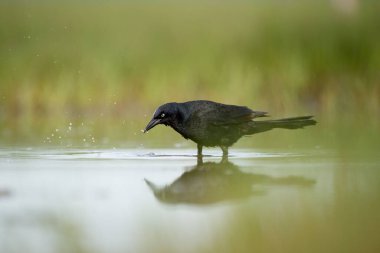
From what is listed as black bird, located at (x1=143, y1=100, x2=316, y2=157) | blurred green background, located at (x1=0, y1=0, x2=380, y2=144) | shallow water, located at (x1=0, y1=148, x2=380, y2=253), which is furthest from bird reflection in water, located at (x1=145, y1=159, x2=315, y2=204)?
blurred green background, located at (x1=0, y1=0, x2=380, y2=144)

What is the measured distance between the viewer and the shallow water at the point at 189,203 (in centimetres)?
356

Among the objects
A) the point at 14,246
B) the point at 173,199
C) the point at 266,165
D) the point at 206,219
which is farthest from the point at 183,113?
the point at 14,246

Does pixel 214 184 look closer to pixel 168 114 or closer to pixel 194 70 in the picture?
pixel 168 114

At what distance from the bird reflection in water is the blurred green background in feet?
14.6

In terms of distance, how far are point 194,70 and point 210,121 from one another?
417 cm

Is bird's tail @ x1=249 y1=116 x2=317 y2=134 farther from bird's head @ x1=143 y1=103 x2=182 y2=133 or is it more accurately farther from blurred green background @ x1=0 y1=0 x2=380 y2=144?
blurred green background @ x1=0 y1=0 x2=380 y2=144

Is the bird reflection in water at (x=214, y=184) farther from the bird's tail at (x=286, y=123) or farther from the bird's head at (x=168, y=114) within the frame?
the bird's tail at (x=286, y=123)

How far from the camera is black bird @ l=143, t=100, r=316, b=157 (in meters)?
6.81

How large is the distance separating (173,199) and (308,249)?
136 centimetres

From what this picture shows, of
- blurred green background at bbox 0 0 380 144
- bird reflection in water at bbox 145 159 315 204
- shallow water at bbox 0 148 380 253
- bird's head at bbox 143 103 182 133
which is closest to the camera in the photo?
shallow water at bbox 0 148 380 253

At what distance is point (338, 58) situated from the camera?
35.5 feet

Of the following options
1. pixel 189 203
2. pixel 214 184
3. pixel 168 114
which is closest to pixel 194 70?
pixel 168 114

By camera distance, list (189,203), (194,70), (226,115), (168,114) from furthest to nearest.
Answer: (194,70) < (226,115) < (168,114) < (189,203)

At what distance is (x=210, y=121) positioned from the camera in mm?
6871
